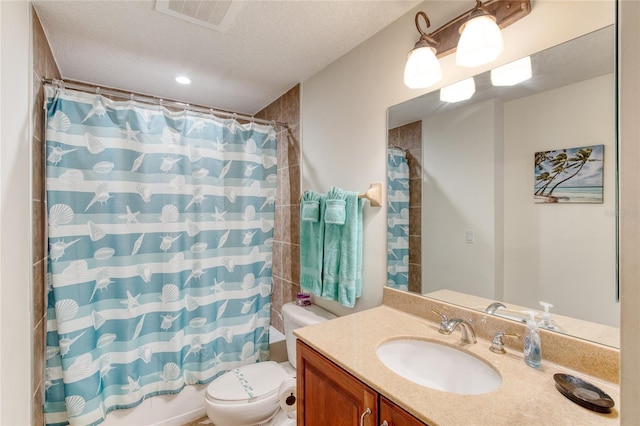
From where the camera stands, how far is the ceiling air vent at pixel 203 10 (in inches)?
53.5

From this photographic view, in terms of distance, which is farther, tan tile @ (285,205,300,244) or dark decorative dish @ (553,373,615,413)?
tan tile @ (285,205,300,244)

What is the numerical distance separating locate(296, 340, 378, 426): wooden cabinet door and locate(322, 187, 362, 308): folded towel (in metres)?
0.51

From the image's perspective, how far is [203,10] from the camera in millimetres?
1413

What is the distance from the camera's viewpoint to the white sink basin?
38.6 inches

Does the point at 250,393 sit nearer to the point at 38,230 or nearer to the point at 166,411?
the point at 166,411

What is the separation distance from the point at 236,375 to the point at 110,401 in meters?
0.73

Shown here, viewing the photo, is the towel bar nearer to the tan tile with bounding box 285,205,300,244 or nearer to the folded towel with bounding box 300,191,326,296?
the folded towel with bounding box 300,191,326,296

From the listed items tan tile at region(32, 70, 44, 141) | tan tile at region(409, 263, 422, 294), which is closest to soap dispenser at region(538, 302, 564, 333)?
tan tile at region(409, 263, 422, 294)

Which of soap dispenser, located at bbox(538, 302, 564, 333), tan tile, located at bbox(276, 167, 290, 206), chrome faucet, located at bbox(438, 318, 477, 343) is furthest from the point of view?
tan tile, located at bbox(276, 167, 290, 206)

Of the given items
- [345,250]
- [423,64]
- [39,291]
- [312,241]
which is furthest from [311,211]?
[39,291]

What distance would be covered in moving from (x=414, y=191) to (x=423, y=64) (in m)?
0.57

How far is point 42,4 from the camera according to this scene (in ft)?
4.47

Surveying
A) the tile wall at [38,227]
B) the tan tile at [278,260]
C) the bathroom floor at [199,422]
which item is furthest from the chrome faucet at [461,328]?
the tile wall at [38,227]

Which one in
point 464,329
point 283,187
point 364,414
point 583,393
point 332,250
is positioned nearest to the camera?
point 583,393
